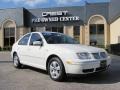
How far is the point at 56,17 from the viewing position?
4097cm

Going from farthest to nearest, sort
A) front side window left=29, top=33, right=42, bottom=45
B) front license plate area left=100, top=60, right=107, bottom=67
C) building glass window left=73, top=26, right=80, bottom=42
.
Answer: building glass window left=73, top=26, right=80, bottom=42 < front side window left=29, top=33, right=42, bottom=45 < front license plate area left=100, top=60, right=107, bottom=67

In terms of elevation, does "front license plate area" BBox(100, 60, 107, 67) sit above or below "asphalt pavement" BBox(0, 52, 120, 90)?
above

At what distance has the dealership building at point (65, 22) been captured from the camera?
38594 mm

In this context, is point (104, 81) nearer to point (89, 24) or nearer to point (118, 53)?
point (118, 53)

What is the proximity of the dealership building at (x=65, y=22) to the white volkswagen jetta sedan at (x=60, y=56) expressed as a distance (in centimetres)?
2696

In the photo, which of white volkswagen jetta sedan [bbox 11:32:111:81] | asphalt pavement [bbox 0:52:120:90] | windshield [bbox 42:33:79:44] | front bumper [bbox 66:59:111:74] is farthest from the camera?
windshield [bbox 42:33:79:44]

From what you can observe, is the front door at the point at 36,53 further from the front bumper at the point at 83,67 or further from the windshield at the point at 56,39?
the front bumper at the point at 83,67

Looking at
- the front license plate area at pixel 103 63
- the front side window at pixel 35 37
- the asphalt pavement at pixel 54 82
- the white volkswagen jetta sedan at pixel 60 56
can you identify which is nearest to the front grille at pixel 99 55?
the white volkswagen jetta sedan at pixel 60 56

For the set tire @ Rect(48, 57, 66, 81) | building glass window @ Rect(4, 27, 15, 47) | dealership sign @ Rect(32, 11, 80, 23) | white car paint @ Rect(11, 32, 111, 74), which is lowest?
tire @ Rect(48, 57, 66, 81)

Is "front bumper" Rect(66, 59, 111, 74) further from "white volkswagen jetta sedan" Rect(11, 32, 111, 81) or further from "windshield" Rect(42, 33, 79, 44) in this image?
"windshield" Rect(42, 33, 79, 44)

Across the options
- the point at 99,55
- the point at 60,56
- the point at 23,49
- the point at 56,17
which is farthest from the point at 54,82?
the point at 56,17

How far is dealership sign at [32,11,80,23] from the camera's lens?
133 feet

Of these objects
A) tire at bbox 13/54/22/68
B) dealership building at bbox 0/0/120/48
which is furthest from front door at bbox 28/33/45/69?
dealership building at bbox 0/0/120/48

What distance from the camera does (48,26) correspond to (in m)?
41.6
